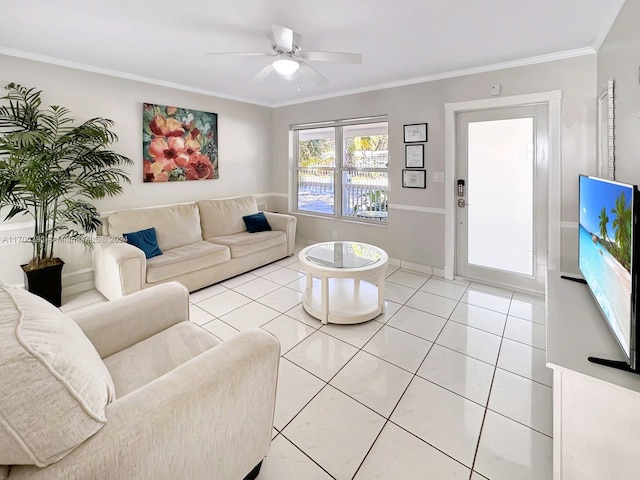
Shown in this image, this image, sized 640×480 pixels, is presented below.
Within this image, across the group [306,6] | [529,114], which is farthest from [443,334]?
[306,6]

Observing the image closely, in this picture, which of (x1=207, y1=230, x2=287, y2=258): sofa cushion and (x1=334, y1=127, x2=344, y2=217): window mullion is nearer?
(x1=207, y1=230, x2=287, y2=258): sofa cushion

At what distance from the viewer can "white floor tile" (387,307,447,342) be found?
2676mm

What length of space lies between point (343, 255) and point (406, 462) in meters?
1.98

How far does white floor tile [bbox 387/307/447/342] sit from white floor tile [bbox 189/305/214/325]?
1.62m

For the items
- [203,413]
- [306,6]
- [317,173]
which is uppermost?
[306,6]

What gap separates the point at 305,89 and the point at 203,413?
4.32 m

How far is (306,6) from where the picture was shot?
217 centimetres

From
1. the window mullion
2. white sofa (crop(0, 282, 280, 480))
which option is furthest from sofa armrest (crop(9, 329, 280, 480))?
the window mullion

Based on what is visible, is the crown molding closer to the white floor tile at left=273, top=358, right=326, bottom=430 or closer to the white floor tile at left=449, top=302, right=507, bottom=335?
the white floor tile at left=449, top=302, right=507, bottom=335

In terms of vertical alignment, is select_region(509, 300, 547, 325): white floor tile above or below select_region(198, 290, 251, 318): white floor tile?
below

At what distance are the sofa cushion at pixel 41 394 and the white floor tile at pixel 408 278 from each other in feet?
10.6

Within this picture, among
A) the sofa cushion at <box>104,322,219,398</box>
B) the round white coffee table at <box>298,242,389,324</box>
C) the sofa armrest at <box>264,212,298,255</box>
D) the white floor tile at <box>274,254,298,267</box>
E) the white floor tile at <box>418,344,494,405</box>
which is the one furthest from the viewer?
the sofa armrest at <box>264,212,298,255</box>

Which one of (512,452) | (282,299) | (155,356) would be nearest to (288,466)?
(155,356)

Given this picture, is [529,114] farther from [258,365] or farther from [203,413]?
[203,413]
